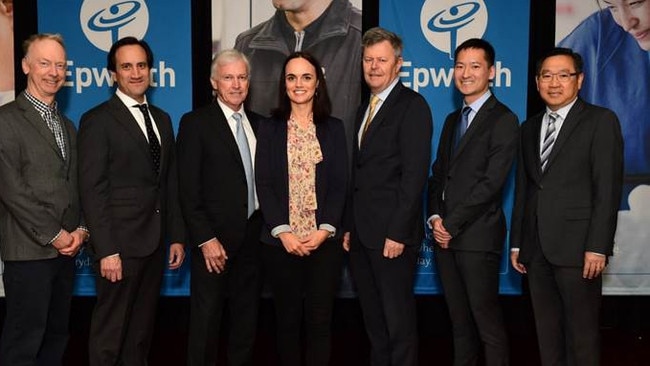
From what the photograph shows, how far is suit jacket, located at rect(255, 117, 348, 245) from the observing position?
334 centimetres

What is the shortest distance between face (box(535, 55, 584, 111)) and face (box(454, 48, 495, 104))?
28 centimetres

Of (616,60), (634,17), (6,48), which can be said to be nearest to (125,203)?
(6,48)

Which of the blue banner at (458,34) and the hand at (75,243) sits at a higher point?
the blue banner at (458,34)

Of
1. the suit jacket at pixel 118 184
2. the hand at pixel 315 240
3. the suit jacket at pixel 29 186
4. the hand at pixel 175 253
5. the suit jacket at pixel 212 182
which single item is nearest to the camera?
the suit jacket at pixel 29 186

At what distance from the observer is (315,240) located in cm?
331

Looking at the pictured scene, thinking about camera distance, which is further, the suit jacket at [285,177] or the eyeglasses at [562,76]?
the suit jacket at [285,177]

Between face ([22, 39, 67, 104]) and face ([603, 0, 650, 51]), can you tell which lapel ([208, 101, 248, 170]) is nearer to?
face ([22, 39, 67, 104])

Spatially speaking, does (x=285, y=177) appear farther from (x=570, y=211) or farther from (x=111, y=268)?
(x=570, y=211)

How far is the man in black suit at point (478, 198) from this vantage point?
3348 mm

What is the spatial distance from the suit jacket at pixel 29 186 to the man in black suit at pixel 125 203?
0.12m

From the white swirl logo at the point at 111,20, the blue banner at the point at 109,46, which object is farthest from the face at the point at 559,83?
the white swirl logo at the point at 111,20

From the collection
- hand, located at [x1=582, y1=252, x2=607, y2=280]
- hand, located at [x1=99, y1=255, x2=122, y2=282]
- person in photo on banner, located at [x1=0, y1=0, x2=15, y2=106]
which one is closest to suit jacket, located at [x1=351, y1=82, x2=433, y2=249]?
hand, located at [x1=582, y1=252, x2=607, y2=280]

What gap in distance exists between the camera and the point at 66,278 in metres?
3.38

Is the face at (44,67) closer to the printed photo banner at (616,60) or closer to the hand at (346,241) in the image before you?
the hand at (346,241)
